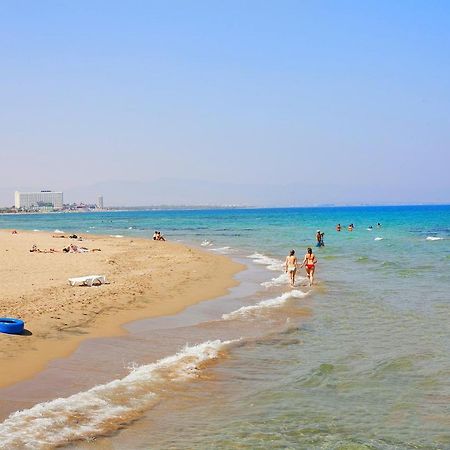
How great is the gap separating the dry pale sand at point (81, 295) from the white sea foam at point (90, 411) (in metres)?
1.53

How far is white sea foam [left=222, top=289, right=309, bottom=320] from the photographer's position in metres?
16.2

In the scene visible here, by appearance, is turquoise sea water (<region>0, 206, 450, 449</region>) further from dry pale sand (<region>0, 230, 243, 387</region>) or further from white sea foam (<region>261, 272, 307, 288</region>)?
white sea foam (<region>261, 272, 307, 288</region>)

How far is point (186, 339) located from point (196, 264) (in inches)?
633

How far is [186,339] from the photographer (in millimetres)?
13172

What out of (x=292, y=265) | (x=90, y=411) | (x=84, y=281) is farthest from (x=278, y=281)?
(x=90, y=411)

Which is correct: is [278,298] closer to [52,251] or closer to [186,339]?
[186,339]

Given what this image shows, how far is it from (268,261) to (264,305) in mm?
15293

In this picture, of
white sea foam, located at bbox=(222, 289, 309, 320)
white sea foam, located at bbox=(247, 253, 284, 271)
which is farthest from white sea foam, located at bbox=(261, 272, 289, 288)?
white sea foam, located at bbox=(247, 253, 284, 271)

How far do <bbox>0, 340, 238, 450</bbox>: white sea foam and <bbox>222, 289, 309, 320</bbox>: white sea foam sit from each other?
5549mm

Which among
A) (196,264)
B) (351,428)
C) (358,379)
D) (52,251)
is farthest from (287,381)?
(52,251)

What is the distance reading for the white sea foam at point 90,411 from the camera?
7.31 meters

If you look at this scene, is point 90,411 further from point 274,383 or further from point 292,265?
point 292,265

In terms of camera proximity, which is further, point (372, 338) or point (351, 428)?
point (372, 338)

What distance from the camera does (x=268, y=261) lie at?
33062 mm
